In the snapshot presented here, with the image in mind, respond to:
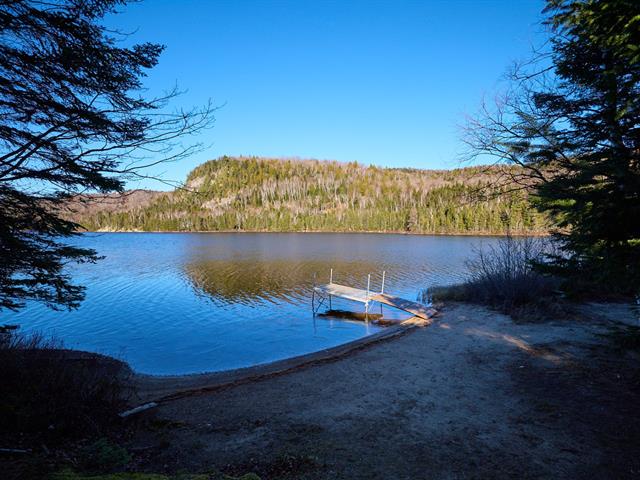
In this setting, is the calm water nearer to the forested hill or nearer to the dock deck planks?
the dock deck planks

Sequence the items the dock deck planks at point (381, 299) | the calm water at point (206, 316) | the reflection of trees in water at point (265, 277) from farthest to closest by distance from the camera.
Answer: the reflection of trees in water at point (265, 277)
the dock deck planks at point (381, 299)
the calm water at point (206, 316)

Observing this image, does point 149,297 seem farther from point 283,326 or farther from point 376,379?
point 376,379

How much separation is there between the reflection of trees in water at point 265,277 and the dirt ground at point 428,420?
14726 mm

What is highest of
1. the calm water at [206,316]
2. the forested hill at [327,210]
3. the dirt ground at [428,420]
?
the forested hill at [327,210]

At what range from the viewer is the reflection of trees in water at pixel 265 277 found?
82.8 feet

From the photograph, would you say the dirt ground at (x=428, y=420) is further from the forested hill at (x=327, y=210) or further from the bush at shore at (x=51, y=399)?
the forested hill at (x=327, y=210)

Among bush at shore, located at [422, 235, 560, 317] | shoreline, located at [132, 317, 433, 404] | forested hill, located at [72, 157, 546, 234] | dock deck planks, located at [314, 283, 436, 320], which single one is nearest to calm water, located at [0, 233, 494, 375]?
shoreline, located at [132, 317, 433, 404]

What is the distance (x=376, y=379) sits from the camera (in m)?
9.26

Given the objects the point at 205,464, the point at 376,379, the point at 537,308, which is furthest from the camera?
the point at 537,308

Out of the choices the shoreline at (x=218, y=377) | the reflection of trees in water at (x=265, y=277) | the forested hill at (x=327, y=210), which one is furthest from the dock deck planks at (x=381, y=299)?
the forested hill at (x=327, y=210)

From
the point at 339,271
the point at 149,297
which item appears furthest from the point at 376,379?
the point at 339,271

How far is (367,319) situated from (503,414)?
13.3m

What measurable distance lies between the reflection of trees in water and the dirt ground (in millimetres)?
14726

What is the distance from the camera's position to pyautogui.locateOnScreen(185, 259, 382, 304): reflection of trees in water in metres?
25.2
